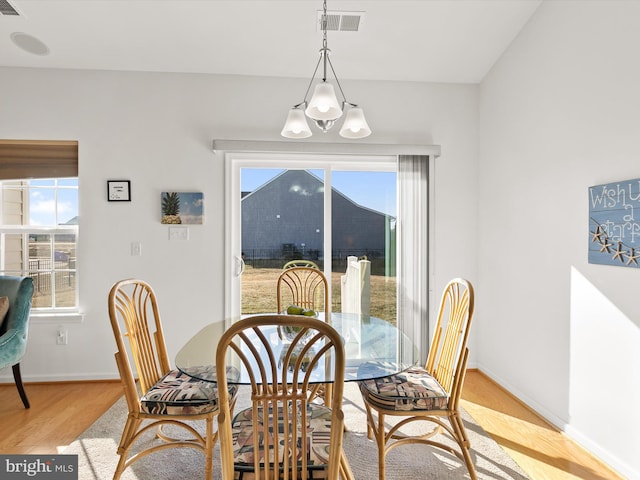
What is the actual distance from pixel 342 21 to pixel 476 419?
2853 millimetres

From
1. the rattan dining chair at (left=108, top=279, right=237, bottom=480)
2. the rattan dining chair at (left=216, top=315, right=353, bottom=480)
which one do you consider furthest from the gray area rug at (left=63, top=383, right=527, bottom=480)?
the rattan dining chair at (left=216, top=315, right=353, bottom=480)

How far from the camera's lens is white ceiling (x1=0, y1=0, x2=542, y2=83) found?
2609 millimetres

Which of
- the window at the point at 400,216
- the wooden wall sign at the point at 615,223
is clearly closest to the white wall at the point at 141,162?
the window at the point at 400,216

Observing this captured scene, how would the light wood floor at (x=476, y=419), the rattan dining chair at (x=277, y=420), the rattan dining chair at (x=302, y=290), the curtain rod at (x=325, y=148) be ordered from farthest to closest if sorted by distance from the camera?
1. the curtain rod at (x=325, y=148)
2. the rattan dining chair at (x=302, y=290)
3. the light wood floor at (x=476, y=419)
4. the rattan dining chair at (x=277, y=420)

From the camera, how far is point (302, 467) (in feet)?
4.01

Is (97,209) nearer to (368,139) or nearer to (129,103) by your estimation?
(129,103)

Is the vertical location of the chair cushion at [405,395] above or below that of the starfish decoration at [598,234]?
below

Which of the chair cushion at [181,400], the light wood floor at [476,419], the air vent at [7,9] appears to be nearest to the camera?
the chair cushion at [181,400]

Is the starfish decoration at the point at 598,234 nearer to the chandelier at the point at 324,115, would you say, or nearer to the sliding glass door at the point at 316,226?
the chandelier at the point at 324,115

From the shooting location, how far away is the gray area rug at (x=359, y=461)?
1920 mm

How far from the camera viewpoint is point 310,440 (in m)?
1.42

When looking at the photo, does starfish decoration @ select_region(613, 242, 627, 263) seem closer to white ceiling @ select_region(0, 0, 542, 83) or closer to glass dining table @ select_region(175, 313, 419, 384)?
glass dining table @ select_region(175, 313, 419, 384)

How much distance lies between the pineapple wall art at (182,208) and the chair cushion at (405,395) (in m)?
2.04

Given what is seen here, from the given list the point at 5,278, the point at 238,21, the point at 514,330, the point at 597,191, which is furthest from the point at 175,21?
the point at 514,330
